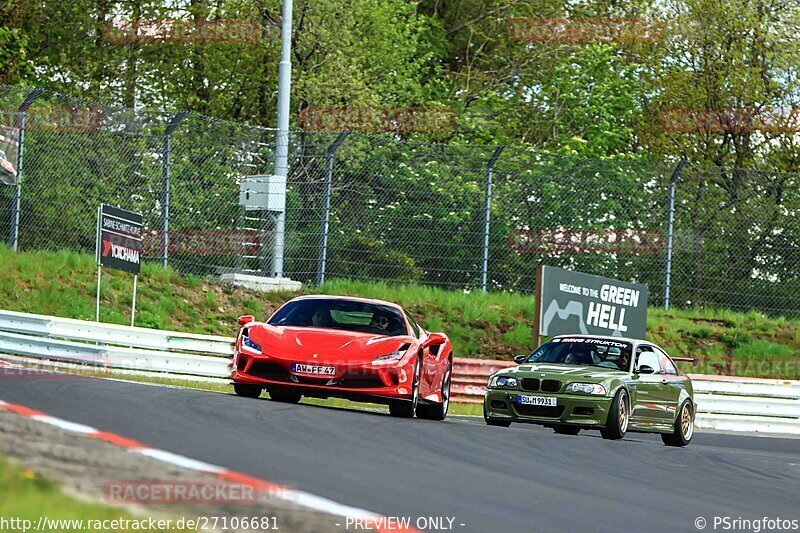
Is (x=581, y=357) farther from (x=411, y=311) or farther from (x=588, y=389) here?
(x=411, y=311)

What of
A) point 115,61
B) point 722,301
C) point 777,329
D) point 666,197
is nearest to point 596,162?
point 666,197

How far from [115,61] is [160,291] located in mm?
13078

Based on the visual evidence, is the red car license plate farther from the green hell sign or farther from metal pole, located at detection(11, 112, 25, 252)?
metal pole, located at detection(11, 112, 25, 252)

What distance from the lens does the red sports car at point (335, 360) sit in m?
14.8

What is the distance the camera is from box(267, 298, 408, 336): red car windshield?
52.4ft

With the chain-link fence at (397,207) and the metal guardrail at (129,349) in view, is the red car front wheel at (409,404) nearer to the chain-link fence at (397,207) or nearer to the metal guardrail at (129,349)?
the metal guardrail at (129,349)

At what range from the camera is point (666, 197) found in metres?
28.4

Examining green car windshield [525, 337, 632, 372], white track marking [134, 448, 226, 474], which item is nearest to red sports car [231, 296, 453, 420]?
green car windshield [525, 337, 632, 372]

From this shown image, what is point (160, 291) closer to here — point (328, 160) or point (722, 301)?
point (328, 160)

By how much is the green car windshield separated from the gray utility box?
8893 millimetres

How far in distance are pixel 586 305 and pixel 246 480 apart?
1692 cm

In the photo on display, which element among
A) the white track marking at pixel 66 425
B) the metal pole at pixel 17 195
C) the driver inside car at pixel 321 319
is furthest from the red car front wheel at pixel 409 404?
the metal pole at pixel 17 195

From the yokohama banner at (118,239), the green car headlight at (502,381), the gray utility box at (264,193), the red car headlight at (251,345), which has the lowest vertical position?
the green car headlight at (502,381)

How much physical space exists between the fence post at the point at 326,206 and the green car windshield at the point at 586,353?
889 cm
